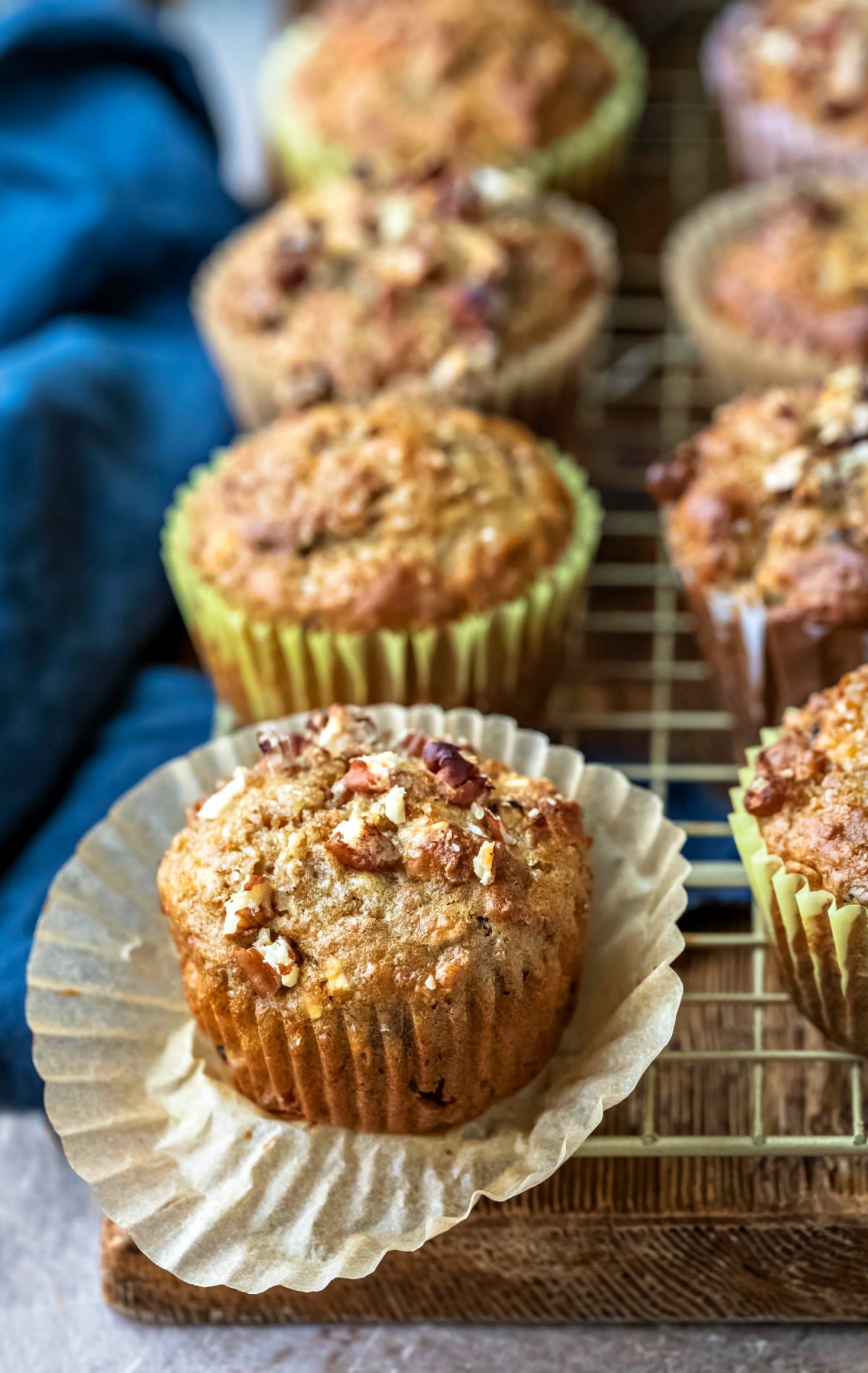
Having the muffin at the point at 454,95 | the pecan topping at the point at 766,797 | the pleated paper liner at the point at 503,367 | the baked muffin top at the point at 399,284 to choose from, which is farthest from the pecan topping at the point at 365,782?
the muffin at the point at 454,95

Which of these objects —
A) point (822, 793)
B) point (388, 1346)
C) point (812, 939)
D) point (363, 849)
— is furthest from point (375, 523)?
point (388, 1346)

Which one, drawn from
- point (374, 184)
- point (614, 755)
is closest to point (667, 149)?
point (374, 184)

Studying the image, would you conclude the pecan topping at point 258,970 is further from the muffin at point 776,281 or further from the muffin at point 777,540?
the muffin at point 776,281

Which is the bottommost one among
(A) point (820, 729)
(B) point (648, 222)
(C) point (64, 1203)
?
(C) point (64, 1203)

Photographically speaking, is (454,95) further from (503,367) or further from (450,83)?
(503,367)

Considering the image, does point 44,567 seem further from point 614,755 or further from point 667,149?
point 667,149

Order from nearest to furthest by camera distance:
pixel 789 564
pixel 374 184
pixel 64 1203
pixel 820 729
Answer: pixel 820 729 < pixel 64 1203 < pixel 789 564 < pixel 374 184
